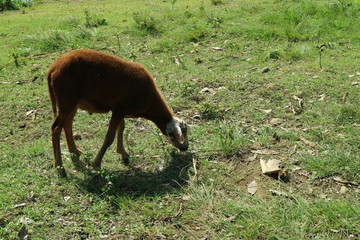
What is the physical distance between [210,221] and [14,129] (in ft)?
13.4

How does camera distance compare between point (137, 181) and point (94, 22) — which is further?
point (94, 22)

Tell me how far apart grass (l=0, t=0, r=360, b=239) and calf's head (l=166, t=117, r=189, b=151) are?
181mm

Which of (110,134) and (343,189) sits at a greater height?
(110,134)

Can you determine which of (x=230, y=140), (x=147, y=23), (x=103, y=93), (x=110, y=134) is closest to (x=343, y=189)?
(x=230, y=140)

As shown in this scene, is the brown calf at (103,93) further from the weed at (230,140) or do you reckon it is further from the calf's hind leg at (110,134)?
the weed at (230,140)

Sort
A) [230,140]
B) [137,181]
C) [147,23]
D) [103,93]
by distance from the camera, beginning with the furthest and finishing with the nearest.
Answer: [147,23] < [230,140] < [103,93] < [137,181]

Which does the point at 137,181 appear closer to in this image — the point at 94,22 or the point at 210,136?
the point at 210,136

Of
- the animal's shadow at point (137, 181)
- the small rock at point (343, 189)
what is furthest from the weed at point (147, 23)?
the small rock at point (343, 189)

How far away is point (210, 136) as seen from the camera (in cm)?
650

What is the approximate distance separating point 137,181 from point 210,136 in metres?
1.55

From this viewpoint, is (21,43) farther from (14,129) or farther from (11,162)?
(11,162)

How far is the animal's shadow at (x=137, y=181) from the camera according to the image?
5191mm

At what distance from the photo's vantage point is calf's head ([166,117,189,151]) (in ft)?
19.6

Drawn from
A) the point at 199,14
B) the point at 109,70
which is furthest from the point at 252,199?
the point at 199,14
